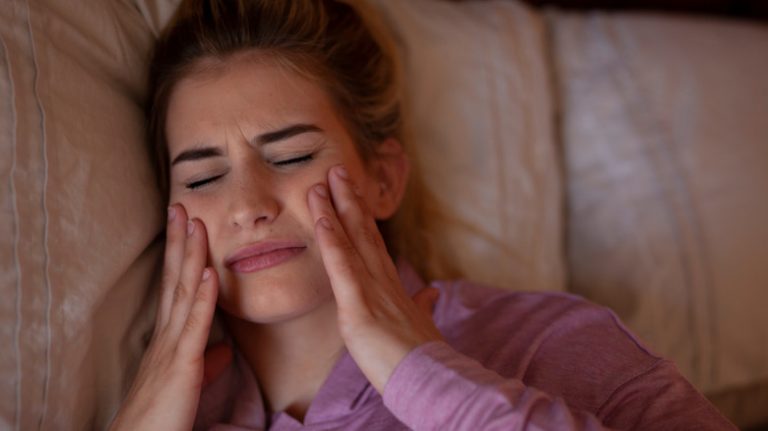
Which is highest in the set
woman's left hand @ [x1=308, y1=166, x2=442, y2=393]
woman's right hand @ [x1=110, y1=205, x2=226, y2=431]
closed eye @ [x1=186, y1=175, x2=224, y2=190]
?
closed eye @ [x1=186, y1=175, x2=224, y2=190]

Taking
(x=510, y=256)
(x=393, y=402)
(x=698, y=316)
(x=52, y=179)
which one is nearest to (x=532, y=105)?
(x=510, y=256)

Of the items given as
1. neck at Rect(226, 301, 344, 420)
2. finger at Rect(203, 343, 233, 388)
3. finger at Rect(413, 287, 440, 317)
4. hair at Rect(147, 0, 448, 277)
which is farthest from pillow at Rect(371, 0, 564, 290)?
finger at Rect(203, 343, 233, 388)

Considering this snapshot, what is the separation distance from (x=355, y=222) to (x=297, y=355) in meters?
0.28

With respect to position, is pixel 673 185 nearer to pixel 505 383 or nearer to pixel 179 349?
pixel 505 383

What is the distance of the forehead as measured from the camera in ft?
3.69

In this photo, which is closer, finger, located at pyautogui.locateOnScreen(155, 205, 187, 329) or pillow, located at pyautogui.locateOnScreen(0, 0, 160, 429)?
pillow, located at pyautogui.locateOnScreen(0, 0, 160, 429)

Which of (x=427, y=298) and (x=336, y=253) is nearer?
(x=336, y=253)

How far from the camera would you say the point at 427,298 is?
1265 millimetres

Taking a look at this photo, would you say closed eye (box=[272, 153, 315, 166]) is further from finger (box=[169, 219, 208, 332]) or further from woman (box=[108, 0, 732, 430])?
finger (box=[169, 219, 208, 332])

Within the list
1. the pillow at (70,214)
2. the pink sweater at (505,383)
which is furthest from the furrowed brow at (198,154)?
the pink sweater at (505,383)

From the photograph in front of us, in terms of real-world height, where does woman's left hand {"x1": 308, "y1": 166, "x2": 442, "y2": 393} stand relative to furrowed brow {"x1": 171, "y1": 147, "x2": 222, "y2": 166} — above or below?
below

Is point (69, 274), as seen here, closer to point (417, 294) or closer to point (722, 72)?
point (417, 294)

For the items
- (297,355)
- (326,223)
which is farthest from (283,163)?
(297,355)

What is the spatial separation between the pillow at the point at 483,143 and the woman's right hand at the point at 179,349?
23.2 inches
